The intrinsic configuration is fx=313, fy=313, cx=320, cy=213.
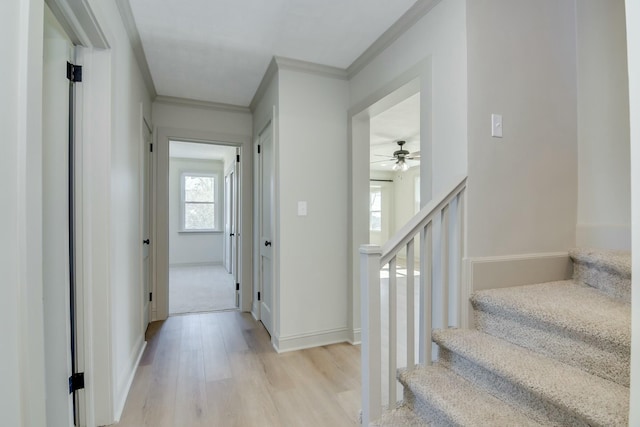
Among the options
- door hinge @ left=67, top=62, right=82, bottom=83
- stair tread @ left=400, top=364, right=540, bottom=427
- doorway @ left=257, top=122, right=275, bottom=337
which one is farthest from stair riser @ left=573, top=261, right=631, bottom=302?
door hinge @ left=67, top=62, right=82, bottom=83

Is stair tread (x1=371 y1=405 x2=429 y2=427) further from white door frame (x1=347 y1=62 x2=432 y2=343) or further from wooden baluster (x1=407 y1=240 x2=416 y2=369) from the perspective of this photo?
white door frame (x1=347 y1=62 x2=432 y2=343)

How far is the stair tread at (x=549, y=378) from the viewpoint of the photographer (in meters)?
1.03

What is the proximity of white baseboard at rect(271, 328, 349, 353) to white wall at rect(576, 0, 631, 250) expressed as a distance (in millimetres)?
1944

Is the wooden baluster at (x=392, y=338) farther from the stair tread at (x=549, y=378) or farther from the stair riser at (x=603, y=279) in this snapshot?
the stair riser at (x=603, y=279)

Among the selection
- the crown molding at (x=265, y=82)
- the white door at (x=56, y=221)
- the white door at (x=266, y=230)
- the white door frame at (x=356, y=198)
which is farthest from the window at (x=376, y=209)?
the white door at (x=56, y=221)

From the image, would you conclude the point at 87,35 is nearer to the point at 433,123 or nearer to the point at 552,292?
the point at 433,123

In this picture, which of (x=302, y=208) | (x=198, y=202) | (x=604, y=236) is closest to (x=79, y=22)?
(x=302, y=208)

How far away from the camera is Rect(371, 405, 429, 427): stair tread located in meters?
1.45

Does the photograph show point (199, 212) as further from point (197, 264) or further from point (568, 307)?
point (568, 307)

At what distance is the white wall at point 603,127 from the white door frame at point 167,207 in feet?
10.1

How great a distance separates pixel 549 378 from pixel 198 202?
7.12 m

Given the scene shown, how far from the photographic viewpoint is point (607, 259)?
1.63 m

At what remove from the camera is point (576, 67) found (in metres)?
1.98

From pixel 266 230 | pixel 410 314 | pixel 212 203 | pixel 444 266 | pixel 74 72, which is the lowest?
pixel 410 314
